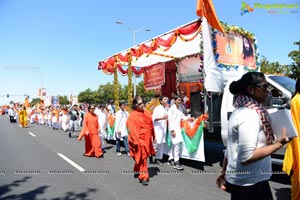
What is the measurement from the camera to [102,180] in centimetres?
597

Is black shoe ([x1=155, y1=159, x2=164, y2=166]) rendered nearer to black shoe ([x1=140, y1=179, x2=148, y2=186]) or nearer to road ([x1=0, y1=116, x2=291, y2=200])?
road ([x1=0, y1=116, x2=291, y2=200])

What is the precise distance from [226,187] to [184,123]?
15.8 feet

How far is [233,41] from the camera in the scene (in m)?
8.12

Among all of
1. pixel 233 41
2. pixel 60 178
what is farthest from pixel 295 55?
pixel 60 178

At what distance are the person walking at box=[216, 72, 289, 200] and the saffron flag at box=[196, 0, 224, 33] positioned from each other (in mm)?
5002

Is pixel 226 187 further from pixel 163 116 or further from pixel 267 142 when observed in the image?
pixel 163 116

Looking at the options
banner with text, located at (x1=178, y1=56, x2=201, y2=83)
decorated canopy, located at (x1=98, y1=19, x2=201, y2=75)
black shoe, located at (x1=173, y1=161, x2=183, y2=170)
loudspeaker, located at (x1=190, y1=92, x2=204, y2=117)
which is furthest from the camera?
banner with text, located at (x1=178, y1=56, x2=201, y2=83)

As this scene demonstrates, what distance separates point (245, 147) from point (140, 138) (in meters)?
4.12

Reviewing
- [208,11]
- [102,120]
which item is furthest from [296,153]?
[102,120]

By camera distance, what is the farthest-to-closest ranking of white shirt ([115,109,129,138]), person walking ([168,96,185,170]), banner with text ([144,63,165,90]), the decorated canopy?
1. banner with text ([144,63,165,90])
2. white shirt ([115,109,129,138])
3. the decorated canopy
4. person walking ([168,96,185,170])

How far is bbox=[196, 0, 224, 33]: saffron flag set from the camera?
682 centimetres

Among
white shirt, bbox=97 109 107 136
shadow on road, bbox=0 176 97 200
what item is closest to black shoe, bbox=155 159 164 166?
shadow on road, bbox=0 176 97 200

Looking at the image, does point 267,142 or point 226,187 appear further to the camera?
point 226,187

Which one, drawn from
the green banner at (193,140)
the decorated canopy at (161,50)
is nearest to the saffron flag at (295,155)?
the green banner at (193,140)
